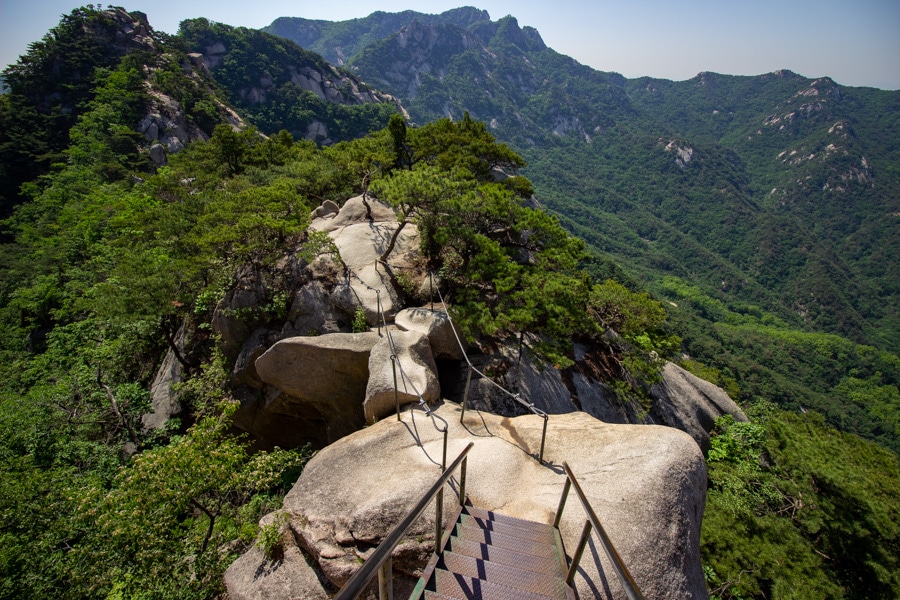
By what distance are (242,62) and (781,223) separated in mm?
226535

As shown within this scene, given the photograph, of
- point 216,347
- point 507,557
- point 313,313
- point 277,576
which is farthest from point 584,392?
point 216,347

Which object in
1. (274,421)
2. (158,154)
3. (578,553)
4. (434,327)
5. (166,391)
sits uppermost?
(158,154)

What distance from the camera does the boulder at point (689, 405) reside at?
615 inches

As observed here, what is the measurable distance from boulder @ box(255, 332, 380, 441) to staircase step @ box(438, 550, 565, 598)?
25.7 ft

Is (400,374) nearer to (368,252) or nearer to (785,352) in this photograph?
(368,252)

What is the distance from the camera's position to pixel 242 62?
107 m

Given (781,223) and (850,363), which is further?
(781,223)

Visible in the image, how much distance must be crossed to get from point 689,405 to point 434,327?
40.7 ft

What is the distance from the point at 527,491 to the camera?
7004mm

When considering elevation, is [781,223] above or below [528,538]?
above

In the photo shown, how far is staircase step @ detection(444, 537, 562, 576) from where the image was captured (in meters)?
4.90

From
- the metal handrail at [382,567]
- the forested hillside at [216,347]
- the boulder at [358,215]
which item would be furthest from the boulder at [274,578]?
the boulder at [358,215]

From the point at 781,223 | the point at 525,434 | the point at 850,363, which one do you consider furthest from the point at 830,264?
the point at 525,434

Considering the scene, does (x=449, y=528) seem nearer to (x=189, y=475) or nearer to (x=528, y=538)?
(x=528, y=538)
